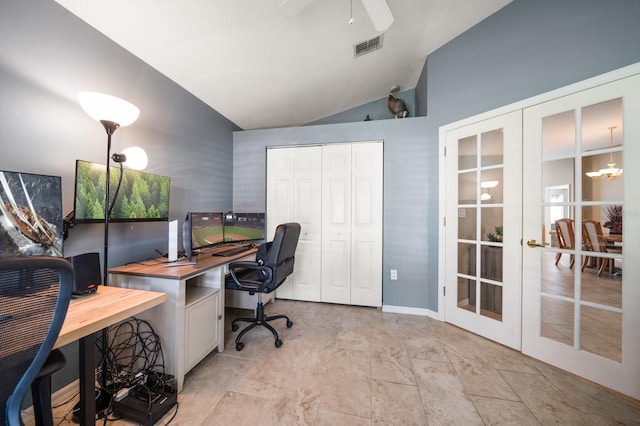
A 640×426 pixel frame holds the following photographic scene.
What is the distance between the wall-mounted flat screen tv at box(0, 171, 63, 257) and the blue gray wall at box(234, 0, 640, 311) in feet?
6.57

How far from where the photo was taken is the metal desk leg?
101cm

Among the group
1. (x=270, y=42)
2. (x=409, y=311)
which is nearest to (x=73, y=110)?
(x=270, y=42)

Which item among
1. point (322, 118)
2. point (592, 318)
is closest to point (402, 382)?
point (592, 318)

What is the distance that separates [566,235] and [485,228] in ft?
1.77

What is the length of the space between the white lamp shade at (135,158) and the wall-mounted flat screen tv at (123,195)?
56 mm

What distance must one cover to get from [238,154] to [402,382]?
3.14 m

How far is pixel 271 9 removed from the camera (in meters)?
1.75

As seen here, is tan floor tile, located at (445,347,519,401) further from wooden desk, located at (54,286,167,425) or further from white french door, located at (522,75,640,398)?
wooden desk, located at (54,286,167,425)

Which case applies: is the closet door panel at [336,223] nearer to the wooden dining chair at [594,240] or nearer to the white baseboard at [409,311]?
the white baseboard at [409,311]

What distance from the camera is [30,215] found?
119 cm

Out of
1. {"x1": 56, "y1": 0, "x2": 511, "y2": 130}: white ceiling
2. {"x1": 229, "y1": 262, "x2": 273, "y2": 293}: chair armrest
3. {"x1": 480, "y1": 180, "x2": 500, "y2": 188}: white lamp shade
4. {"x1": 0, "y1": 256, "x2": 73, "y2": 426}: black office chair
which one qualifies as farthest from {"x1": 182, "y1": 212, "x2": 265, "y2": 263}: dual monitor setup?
{"x1": 480, "y1": 180, "x2": 500, "y2": 188}: white lamp shade

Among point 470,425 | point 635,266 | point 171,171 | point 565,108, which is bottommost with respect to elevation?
point 470,425

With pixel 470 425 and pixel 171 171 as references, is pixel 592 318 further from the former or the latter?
pixel 171 171

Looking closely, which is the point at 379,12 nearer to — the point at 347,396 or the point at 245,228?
the point at 245,228
